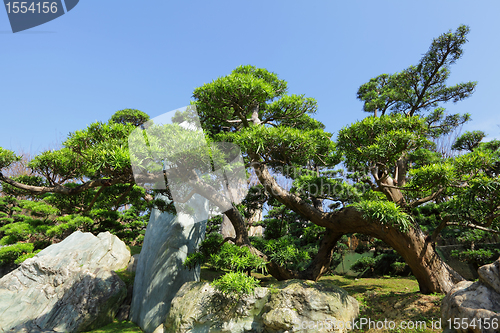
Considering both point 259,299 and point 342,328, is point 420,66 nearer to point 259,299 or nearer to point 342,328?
point 342,328

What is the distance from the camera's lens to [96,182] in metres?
4.43

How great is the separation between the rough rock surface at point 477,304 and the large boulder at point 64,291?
286 inches

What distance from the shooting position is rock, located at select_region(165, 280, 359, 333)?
4109mm

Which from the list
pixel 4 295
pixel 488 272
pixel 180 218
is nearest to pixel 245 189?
pixel 180 218

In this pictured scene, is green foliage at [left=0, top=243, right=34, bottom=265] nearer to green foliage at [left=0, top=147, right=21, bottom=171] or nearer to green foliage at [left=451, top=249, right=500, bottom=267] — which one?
green foliage at [left=0, top=147, right=21, bottom=171]

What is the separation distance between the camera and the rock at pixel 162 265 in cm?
612

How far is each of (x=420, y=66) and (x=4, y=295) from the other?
42.0 ft

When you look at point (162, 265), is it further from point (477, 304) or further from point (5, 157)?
point (477, 304)

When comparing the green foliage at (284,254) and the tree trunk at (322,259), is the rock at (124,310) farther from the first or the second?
the tree trunk at (322,259)

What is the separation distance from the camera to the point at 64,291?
6.59 m

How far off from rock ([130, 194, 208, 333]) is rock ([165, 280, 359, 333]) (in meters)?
1.43

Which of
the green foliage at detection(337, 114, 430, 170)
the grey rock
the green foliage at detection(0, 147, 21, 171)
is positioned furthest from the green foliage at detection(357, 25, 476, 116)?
the green foliage at detection(0, 147, 21, 171)

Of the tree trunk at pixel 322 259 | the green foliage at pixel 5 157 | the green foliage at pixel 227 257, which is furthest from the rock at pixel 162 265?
the green foliage at pixel 5 157

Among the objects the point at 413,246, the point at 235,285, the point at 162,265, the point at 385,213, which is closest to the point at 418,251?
the point at 413,246
